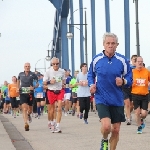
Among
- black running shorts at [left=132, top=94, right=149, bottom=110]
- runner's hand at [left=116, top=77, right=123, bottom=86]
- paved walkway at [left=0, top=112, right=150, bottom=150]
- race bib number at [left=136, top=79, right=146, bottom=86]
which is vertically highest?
runner's hand at [left=116, top=77, right=123, bottom=86]

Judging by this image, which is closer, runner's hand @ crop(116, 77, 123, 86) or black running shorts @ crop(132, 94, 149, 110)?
runner's hand @ crop(116, 77, 123, 86)

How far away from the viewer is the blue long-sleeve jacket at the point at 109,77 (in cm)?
828

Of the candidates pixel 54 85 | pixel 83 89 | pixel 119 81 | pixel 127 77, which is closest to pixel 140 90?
pixel 54 85

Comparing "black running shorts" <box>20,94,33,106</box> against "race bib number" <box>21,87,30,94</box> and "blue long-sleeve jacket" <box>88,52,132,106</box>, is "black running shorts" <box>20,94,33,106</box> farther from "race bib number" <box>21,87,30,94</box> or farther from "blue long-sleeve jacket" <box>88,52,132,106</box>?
"blue long-sleeve jacket" <box>88,52,132,106</box>

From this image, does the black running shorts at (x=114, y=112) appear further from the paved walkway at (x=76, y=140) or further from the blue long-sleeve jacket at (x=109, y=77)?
the paved walkway at (x=76, y=140)

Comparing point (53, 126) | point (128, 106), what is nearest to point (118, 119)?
point (53, 126)

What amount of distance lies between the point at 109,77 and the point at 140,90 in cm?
589

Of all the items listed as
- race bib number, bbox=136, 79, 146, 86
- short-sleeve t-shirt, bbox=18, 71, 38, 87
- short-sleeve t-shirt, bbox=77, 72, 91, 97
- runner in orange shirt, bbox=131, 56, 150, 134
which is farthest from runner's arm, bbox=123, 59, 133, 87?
short-sleeve t-shirt, bbox=77, 72, 91, 97

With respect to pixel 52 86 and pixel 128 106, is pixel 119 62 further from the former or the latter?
pixel 128 106

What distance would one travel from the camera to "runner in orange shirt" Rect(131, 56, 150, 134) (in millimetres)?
13758

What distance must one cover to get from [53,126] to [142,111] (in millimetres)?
2318

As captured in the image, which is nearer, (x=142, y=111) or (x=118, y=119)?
(x=118, y=119)

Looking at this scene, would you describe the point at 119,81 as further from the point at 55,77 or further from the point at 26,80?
the point at 26,80

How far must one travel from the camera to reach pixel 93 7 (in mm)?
45219
